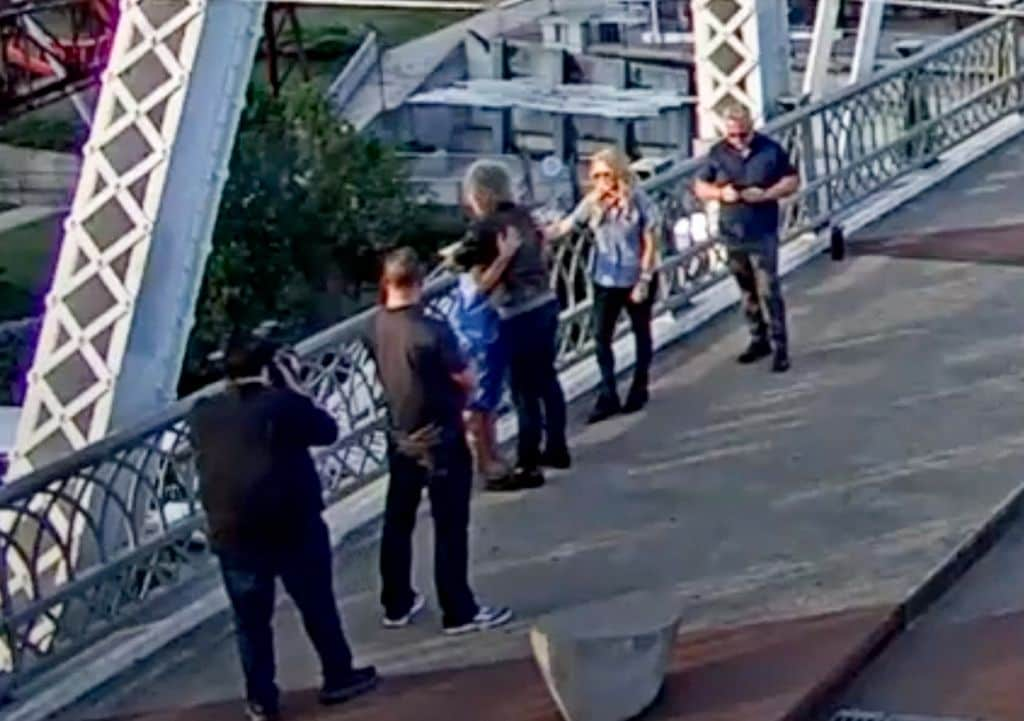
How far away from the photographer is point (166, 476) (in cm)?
1043

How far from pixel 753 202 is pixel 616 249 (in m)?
1.17

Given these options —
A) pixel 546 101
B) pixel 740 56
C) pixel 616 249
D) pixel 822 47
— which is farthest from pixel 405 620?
pixel 546 101

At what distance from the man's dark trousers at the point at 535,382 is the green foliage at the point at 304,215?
19.7 meters

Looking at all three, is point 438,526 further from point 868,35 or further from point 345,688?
point 868,35

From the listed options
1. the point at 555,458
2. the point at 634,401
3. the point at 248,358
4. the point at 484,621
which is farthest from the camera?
the point at 634,401

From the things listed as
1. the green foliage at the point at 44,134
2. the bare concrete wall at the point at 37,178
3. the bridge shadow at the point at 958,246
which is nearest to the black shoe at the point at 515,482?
the bridge shadow at the point at 958,246

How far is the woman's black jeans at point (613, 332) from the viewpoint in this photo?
41.8ft

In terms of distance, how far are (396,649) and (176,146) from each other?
6.89ft

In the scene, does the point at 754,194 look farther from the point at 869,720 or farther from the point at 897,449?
the point at 869,720

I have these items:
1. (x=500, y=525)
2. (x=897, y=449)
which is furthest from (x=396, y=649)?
(x=897, y=449)

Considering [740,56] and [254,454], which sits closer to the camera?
[254,454]

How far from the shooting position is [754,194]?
527 inches

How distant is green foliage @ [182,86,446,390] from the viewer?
32.3 m

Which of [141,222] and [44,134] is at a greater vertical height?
[141,222]
